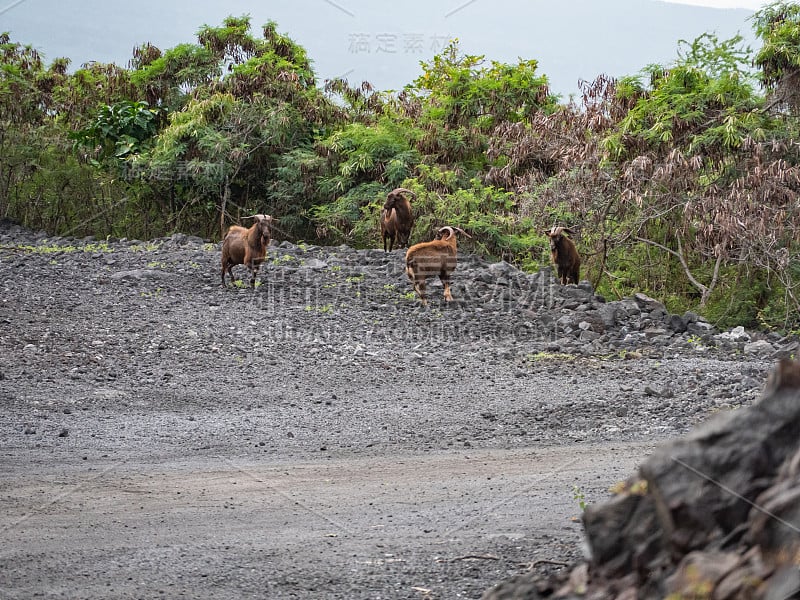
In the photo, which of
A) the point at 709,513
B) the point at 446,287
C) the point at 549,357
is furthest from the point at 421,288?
the point at 709,513

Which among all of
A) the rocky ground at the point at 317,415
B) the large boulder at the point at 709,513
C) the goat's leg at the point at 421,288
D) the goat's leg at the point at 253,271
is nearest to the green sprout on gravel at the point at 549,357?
the rocky ground at the point at 317,415

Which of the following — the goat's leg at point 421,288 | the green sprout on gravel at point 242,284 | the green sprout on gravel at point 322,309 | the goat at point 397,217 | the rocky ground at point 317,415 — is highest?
the goat at point 397,217

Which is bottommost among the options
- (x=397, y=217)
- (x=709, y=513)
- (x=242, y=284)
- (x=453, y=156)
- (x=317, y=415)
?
(x=317, y=415)

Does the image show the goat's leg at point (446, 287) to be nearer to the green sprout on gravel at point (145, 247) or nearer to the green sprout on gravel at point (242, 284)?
the green sprout on gravel at point (242, 284)

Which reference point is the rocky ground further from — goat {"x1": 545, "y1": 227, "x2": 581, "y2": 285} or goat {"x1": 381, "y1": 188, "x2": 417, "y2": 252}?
goat {"x1": 381, "y1": 188, "x2": 417, "y2": 252}

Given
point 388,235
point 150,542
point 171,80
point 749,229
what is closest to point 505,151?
point 388,235

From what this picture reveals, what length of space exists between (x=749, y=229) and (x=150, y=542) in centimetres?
1229

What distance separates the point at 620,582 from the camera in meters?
2.99

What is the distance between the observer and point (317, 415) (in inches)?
367

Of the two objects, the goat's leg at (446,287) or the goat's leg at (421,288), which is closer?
the goat's leg at (421,288)

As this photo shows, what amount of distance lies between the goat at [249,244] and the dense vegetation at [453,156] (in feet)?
18.4

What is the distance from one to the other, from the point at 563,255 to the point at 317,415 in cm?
875

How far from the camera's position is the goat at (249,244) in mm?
14867

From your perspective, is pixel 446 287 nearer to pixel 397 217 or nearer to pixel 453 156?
pixel 397 217
